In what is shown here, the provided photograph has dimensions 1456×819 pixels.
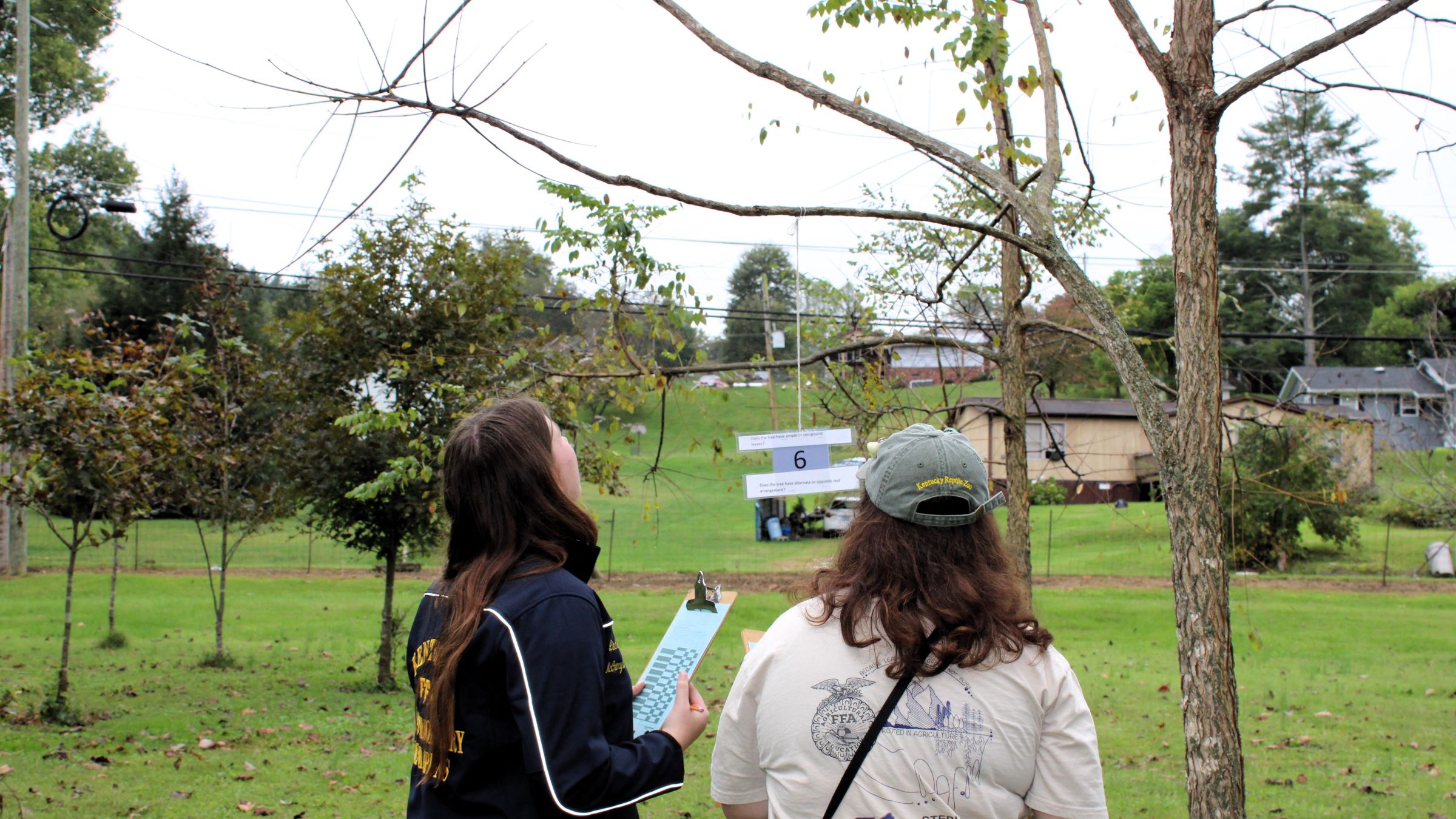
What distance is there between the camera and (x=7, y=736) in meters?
7.66

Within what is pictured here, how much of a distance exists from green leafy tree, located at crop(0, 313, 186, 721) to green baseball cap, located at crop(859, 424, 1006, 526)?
7.63 m

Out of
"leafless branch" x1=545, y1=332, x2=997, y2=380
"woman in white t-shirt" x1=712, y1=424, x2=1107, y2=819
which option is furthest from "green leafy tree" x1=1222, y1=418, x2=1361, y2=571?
"woman in white t-shirt" x1=712, y1=424, x2=1107, y2=819

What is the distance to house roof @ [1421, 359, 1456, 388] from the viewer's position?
2062cm

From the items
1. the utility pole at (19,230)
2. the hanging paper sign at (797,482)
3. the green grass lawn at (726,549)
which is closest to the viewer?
the hanging paper sign at (797,482)

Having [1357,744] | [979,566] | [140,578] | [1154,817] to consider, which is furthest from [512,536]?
[140,578]

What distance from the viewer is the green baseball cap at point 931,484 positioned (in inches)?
71.5

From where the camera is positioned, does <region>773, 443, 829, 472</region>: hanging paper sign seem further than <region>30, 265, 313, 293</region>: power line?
No

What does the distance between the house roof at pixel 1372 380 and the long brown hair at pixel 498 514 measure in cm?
2928

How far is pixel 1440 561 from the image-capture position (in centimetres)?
2145

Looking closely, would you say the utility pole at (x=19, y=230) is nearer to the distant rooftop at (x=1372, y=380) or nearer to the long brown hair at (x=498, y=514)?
the long brown hair at (x=498, y=514)

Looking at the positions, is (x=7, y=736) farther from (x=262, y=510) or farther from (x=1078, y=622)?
(x=1078, y=622)

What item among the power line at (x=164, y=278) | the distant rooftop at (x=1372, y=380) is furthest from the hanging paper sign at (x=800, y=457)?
the distant rooftop at (x=1372, y=380)

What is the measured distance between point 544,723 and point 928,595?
0.68 meters

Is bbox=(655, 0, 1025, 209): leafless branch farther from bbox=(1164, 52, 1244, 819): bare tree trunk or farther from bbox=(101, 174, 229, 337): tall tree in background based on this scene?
bbox=(101, 174, 229, 337): tall tree in background
